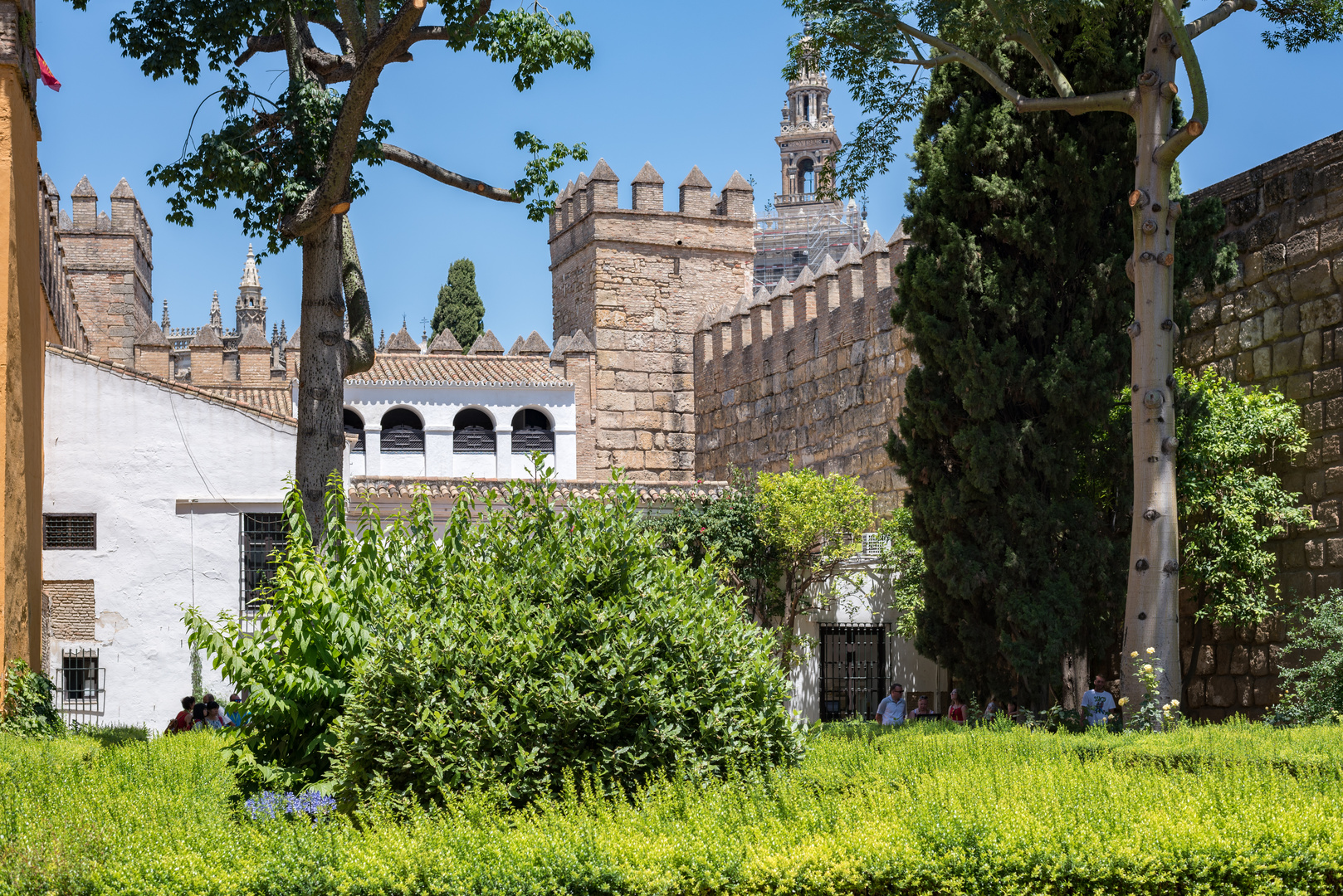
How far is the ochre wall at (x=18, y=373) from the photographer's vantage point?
10.1 metres

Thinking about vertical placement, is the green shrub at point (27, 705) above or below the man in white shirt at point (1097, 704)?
above

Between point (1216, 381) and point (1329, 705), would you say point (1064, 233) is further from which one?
point (1329, 705)

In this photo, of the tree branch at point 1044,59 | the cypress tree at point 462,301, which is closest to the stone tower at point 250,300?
the cypress tree at point 462,301

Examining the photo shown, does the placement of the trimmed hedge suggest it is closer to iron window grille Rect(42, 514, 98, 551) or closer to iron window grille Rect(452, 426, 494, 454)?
iron window grille Rect(42, 514, 98, 551)

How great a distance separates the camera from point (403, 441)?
26.3m

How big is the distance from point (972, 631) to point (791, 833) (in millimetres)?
8066

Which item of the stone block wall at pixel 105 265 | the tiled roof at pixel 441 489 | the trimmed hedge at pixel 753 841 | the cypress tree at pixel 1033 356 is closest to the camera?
the trimmed hedge at pixel 753 841

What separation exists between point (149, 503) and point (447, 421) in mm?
9536

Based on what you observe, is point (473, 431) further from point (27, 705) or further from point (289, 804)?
point (289, 804)

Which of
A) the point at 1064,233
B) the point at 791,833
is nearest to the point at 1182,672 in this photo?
the point at 1064,233

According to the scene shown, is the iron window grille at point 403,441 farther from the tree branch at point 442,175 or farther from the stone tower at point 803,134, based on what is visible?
the stone tower at point 803,134

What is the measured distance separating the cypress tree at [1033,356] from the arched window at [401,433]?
1548 cm

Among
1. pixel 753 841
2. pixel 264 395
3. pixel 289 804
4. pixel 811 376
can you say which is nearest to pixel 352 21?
pixel 289 804

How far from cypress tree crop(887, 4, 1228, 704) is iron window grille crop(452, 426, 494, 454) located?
15.1 metres
